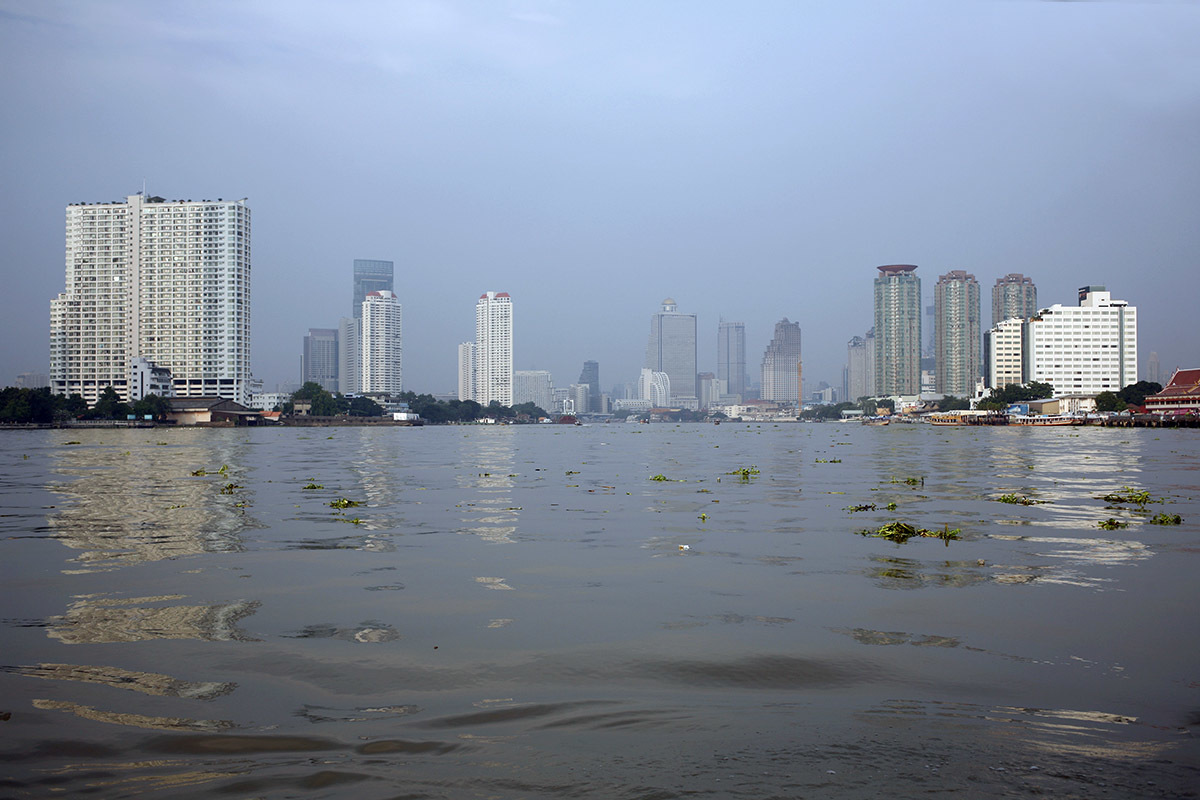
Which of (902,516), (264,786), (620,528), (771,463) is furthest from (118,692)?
(771,463)

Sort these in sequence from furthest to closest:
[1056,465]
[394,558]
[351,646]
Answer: [1056,465], [394,558], [351,646]

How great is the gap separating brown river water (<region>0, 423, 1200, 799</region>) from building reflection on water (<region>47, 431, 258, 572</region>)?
0.14m

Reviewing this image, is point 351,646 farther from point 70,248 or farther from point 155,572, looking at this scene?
point 70,248

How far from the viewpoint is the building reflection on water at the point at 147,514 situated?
11922mm

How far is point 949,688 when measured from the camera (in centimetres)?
582

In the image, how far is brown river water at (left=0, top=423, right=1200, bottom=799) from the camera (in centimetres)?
441

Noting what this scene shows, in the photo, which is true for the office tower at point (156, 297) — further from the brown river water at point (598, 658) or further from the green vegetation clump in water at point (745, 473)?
the brown river water at point (598, 658)

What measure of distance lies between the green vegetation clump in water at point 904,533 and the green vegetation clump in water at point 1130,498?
6577 millimetres

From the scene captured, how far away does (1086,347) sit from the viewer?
178625 millimetres

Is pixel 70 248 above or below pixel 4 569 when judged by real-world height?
above

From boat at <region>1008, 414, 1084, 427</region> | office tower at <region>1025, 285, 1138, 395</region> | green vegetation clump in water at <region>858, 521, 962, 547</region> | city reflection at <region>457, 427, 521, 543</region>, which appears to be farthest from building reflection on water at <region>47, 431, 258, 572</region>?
office tower at <region>1025, 285, 1138, 395</region>

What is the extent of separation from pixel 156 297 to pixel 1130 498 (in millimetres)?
185108

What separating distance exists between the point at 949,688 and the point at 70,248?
201281 mm

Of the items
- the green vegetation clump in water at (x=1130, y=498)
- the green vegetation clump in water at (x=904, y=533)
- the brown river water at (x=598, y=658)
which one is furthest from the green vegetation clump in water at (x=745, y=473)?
the green vegetation clump in water at (x=904, y=533)
